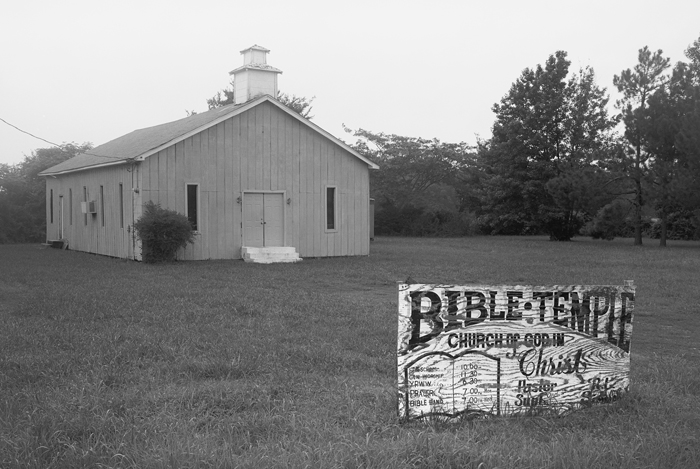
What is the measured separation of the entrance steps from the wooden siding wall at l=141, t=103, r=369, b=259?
616mm

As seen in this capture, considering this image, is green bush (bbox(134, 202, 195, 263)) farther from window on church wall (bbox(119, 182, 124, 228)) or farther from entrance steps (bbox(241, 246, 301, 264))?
window on church wall (bbox(119, 182, 124, 228))

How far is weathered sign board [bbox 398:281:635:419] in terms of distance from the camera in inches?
212

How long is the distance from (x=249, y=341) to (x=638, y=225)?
29.5m

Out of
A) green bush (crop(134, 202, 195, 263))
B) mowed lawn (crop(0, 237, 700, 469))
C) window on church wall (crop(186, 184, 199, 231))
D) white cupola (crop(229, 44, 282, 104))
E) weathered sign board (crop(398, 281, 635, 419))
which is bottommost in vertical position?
mowed lawn (crop(0, 237, 700, 469))

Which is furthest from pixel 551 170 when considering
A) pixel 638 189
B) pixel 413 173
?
pixel 413 173

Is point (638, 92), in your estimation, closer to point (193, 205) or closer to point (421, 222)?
point (421, 222)

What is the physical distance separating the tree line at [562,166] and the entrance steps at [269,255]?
52.4 feet

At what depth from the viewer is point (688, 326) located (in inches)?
409

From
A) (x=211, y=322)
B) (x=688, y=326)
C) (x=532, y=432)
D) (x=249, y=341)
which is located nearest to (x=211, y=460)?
(x=532, y=432)

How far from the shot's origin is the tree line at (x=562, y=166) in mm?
31422

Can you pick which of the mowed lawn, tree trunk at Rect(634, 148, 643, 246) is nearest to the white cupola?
the mowed lawn

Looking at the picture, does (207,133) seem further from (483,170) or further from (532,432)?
(483,170)

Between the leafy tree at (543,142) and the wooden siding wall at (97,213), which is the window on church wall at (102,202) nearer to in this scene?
the wooden siding wall at (97,213)

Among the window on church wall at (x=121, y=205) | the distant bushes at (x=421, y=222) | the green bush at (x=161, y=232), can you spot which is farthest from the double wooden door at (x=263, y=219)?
the distant bushes at (x=421, y=222)
